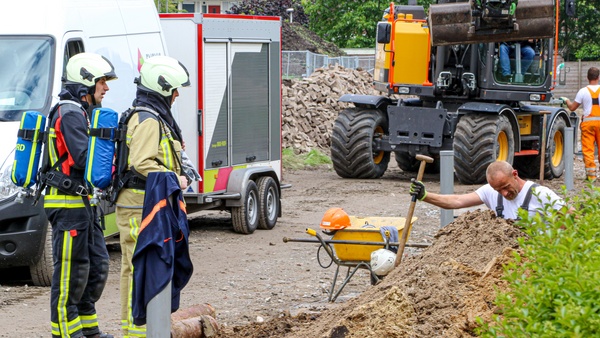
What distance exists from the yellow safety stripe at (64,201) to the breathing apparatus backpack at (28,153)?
24 cm

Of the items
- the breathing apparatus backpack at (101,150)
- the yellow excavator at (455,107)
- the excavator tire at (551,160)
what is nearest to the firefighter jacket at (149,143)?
the breathing apparatus backpack at (101,150)

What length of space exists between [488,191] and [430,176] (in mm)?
13078

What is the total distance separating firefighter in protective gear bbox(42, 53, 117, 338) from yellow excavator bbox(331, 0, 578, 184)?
415 inches

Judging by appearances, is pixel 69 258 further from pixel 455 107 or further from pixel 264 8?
pixel 264 8

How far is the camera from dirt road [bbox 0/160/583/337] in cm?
923

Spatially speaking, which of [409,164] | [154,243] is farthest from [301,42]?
[154,243]

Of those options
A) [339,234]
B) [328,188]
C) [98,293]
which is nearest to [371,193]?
[328,188]

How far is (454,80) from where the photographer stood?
784 inches

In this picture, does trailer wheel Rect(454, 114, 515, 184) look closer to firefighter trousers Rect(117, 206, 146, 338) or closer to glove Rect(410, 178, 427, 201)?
glove Rect(410, 178, 427, 201)

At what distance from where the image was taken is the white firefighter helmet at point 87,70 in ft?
26.0

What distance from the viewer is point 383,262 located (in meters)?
8.34

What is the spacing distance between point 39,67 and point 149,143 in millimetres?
3518

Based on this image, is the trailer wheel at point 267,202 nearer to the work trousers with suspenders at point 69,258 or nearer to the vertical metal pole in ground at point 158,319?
the work trousers with suspenders at point 69,258

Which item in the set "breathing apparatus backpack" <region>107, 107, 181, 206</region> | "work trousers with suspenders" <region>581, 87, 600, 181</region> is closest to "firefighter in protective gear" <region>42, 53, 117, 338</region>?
"breathing apparatus backpack" <region>107, 107, 181, 206</region>
